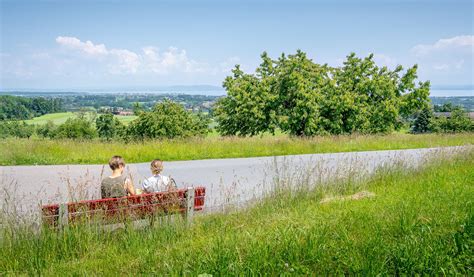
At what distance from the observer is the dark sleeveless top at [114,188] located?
21.9 feet

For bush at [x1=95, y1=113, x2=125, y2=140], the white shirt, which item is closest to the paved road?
the white shirt

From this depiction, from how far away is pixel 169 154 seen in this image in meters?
15.4

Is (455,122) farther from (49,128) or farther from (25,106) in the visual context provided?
(25,106)

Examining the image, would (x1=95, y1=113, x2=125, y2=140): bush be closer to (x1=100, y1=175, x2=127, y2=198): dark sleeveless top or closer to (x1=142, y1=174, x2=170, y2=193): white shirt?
(x1=142, y1=174, x2=170, y2=193): white shirt

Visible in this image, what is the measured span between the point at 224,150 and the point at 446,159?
8.01 metres

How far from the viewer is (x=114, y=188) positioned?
670 centimetres

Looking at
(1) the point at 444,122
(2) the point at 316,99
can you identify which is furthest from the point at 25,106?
(1) the point at 444,122

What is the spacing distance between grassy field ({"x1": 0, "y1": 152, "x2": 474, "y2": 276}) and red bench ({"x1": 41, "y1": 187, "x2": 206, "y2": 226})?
6.8 inches

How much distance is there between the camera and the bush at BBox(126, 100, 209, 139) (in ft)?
230

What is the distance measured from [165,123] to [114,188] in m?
64.6

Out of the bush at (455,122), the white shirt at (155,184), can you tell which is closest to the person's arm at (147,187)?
the white shirt at (155,184)

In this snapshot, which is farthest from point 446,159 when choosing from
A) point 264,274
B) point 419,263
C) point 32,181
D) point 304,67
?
point 304,67

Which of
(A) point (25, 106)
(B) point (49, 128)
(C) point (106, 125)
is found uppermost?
(A) point (25, 106)

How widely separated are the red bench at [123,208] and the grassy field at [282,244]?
0.56 ft
